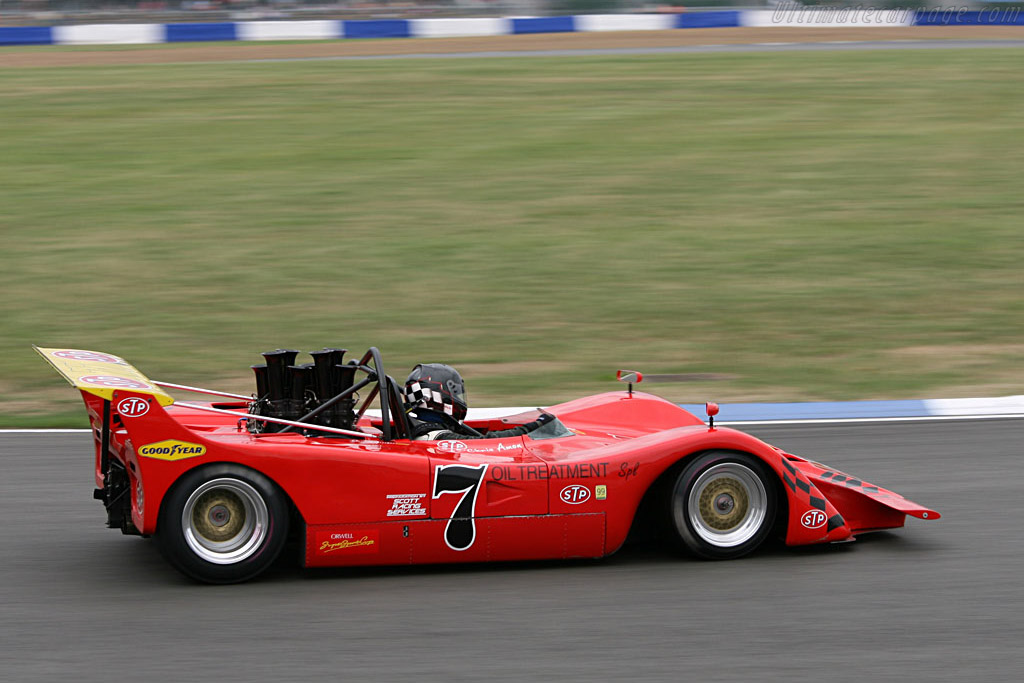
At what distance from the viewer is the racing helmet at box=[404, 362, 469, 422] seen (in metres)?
5.84

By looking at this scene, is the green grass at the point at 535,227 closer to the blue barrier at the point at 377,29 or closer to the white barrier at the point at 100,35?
the white barrier at the point at 100,35

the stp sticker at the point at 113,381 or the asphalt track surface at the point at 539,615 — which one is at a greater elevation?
the stp sticker at the point at 113,381

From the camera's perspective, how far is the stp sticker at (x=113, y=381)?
5.22 m

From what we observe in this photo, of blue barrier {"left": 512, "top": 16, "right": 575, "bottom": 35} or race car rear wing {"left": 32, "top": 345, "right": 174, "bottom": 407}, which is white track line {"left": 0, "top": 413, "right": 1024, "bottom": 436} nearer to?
race car rear wing {"left": 32, "top": 345, "right": 174, "bottom": 407}

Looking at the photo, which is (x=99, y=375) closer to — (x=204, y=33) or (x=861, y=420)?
(x=861, y=420)

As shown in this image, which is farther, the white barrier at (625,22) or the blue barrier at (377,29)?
the white barrier at (625,22)

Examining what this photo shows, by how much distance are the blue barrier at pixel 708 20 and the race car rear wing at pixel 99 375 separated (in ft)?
99.8

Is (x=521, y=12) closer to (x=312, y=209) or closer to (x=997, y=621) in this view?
(x=312, y=209)

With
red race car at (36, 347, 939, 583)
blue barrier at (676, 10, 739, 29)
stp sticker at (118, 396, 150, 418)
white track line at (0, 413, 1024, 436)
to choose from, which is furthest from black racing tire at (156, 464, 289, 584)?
blue barrier at (676, 10, 739, 29)

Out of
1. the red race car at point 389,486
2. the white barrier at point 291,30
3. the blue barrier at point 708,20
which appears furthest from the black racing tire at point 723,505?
the blue barrier at point 708,20

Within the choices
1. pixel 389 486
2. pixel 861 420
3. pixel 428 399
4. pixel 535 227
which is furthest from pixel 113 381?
pixel 535 227

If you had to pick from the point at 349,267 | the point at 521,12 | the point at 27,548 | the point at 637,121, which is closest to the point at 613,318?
the point at 349,267

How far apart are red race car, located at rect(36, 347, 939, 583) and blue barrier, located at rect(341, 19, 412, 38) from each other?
1130 inches

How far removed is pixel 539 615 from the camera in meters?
4.96
